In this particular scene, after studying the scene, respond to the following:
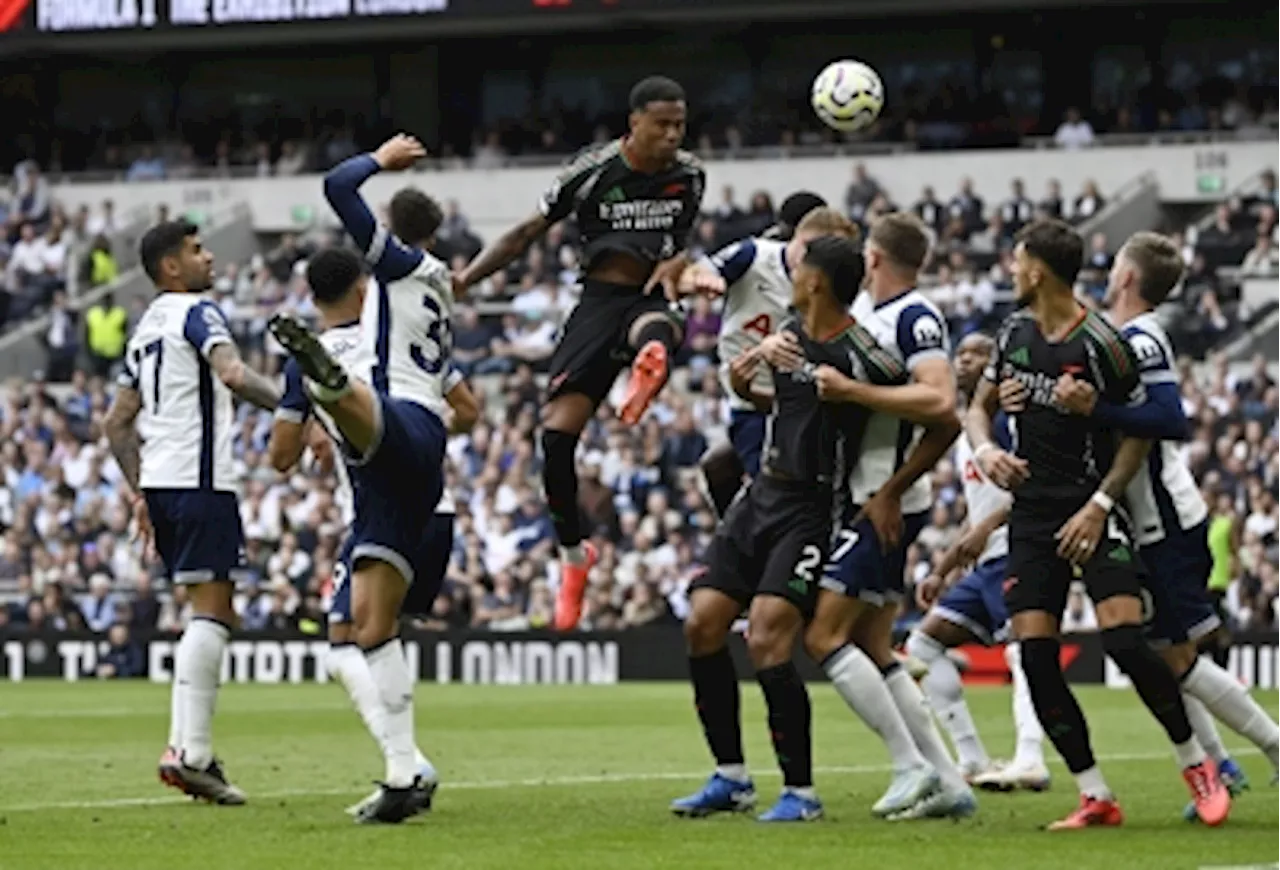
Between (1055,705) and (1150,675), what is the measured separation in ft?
1.33

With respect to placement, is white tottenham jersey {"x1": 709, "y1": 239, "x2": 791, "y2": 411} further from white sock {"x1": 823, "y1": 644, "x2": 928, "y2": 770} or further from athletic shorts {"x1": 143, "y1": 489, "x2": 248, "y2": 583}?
athletic shorts {"x1": 143, "y1": 489, "x2": 248, "y2": 583}

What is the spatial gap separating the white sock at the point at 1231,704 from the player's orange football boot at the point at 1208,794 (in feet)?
1.84

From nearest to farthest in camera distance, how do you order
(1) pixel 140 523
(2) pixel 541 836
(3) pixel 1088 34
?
1. (2) pixel 541 836
2. (1) pixel 140 523
3. (3) pixel 1088 34

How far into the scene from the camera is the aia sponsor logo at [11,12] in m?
40.4

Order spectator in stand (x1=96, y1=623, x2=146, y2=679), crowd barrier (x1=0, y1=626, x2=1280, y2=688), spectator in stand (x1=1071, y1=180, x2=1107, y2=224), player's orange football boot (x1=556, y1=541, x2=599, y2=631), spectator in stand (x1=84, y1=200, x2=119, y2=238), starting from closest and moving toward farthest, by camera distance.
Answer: player's orange football boot (x1=556, y1=541, x2=599, y2=631)
crowd barrier (x1=0, y1=626, x2=1280, y2=688)
spectator in stand (x1=96, y1=623, x2=146, y2=679)
spectator in stand (x1=1071, y1=180, x2=1107, y2=224)
spectator in stand (x1=84, y1=200, x2=119, y2=238)

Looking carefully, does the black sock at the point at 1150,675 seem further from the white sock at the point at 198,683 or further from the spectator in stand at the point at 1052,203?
the spectator in stand at the point at 1052,203

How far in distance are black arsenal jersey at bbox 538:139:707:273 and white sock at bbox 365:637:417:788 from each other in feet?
8.58

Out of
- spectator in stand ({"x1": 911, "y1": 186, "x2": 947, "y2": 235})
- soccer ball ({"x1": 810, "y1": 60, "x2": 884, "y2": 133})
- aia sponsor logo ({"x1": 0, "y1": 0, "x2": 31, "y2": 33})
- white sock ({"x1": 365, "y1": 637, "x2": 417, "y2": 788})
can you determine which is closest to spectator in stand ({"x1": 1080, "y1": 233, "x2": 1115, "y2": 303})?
spectator in stand ({"x1": 911, "y1": 186, "x2": 947, "y2": 235})

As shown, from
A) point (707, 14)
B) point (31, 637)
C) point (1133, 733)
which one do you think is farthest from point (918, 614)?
point (707, 14)

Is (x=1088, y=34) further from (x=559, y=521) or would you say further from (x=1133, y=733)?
(x=559, y=521)

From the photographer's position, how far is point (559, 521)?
13.7 meters

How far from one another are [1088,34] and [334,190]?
30.2 meters

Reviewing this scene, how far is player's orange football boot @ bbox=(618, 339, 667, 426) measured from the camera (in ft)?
41.1

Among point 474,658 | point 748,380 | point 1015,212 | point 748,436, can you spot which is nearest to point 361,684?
point 748,380
